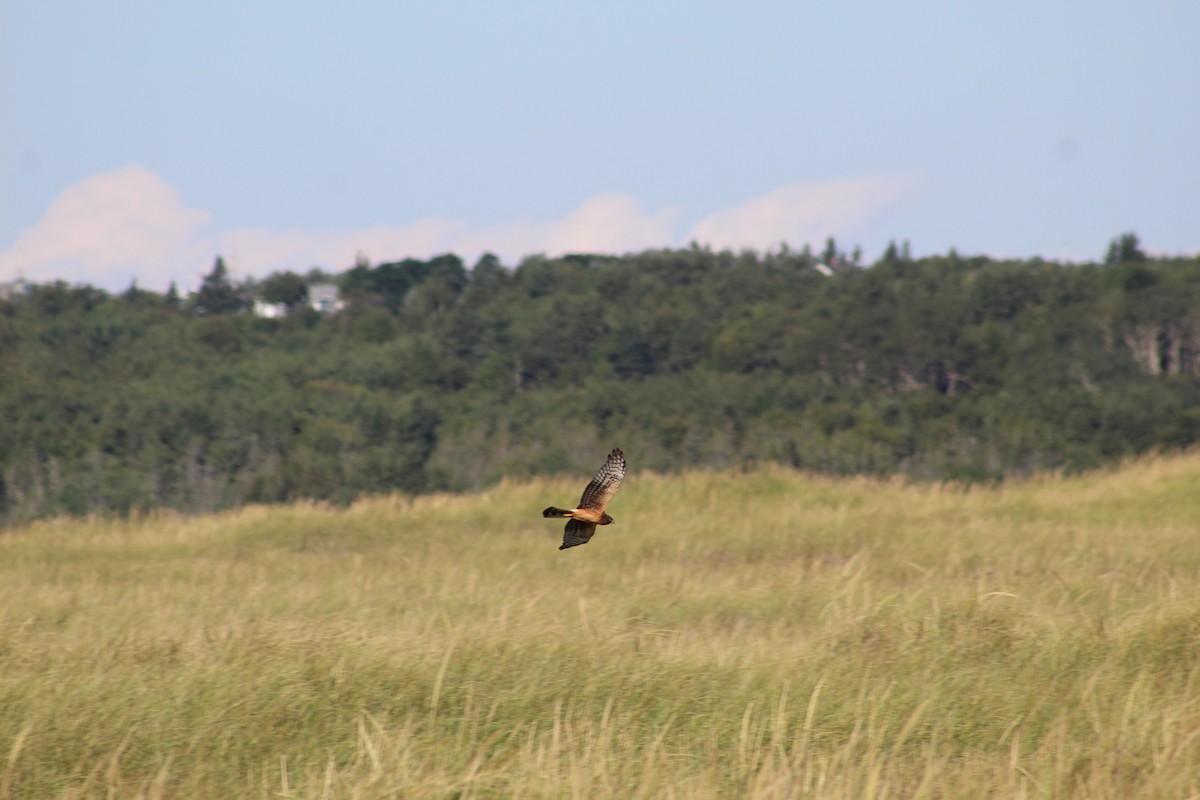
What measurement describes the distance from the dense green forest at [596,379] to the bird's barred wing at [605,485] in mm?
34414

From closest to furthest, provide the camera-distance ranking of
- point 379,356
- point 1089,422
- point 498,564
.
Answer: point 498,564 < point 1089,422 < point 379,356

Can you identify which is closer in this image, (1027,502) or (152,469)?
(1027,502)

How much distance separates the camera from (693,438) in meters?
47.2

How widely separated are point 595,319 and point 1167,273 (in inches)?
1176

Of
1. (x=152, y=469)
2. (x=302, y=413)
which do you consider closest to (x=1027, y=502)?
(x=152, y=469)

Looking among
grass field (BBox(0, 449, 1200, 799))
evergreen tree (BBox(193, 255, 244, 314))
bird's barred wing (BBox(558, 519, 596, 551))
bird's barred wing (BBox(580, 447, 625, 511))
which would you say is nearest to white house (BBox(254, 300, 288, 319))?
evergreen tree (BBox(193, 255, 244, 314))

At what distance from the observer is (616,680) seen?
214 inches

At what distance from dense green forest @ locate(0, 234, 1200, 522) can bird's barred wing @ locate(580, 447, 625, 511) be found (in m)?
34.4

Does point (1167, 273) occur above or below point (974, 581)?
above

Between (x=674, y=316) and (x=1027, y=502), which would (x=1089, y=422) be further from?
(x=1027, y=502)

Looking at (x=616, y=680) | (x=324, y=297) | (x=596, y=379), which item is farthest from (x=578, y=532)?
(x=324, y=297)

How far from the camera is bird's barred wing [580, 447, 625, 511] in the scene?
2828mm

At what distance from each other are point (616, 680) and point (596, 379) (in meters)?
56.8

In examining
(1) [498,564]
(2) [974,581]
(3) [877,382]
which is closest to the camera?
(2) [974,581]
